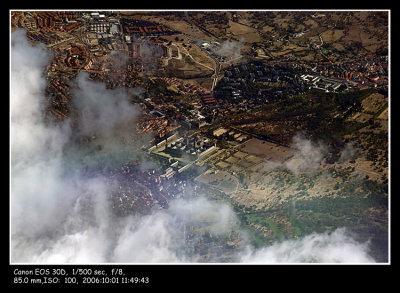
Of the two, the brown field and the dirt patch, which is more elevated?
→ the dirt patch

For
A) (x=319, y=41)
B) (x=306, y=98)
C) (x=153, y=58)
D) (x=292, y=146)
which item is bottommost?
(x=292, y=146)

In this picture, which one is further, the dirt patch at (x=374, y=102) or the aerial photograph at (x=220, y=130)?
the dirt patch at (x=374, y=102)

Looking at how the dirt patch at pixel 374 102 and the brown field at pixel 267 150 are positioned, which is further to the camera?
the dirt patch at pixel 374 102

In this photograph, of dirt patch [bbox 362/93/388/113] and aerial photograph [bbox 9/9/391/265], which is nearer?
aerial photograph [bbox 9/9/391/265]

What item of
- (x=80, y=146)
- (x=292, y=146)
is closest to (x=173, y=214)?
(x=80, y=146)

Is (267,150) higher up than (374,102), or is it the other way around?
(374,102)

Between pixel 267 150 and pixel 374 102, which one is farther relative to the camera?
pixel 374 102

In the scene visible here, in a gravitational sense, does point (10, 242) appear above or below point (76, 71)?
below

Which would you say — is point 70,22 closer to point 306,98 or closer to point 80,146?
point 80,146

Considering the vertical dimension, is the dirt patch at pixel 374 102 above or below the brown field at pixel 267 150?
above

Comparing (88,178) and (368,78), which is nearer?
(88,178)

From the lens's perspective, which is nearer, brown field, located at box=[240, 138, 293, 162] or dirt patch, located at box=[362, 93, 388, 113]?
brown field, located at box=[240, 138, 293, 162]
